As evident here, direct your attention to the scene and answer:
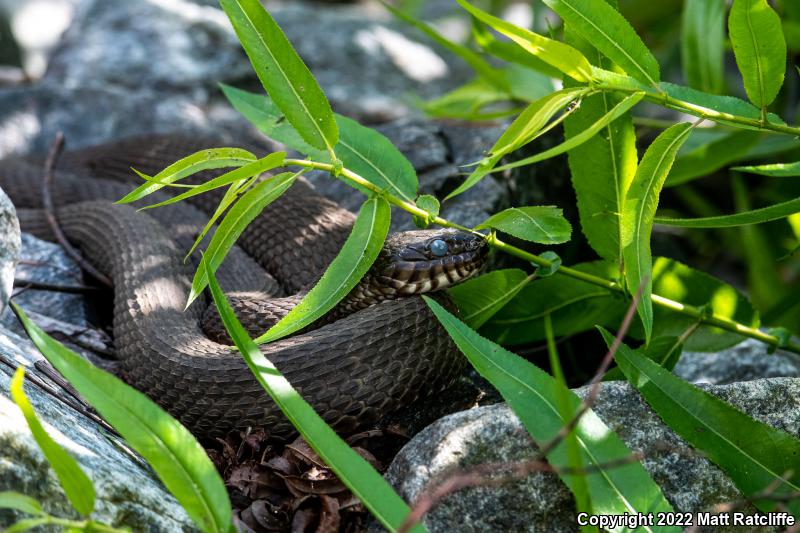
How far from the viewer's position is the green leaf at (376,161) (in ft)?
11.1

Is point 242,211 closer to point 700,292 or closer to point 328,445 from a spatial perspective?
point 328,445

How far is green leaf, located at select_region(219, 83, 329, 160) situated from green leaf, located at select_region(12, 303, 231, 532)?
4.41 feet

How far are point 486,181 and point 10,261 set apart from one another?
2.54 m

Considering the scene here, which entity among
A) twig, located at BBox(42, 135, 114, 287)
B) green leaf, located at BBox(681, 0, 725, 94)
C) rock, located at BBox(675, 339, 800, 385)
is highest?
green leaf, located at BBox(681, 0, 725, 94)

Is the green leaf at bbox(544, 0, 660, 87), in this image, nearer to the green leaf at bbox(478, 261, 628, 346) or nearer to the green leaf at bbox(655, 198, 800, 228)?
the green leaf at bbox(655, 198, 800, 228)

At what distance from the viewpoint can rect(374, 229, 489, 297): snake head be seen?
12.4 feet

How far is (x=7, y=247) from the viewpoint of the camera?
330cm

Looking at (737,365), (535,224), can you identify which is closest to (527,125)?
(535,224)

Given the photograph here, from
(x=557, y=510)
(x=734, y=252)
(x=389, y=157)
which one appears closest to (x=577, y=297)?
(x=389, y=157)

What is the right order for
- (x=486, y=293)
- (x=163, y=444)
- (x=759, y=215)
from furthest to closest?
(x=486, y=293), (x=759, y=215), (x=163, y=444)

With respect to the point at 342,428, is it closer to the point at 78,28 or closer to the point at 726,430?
the point at 726,430

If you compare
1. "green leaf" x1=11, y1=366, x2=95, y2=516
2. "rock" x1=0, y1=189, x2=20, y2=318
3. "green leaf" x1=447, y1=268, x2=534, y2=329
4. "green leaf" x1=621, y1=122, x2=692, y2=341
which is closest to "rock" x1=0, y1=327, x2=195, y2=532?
"green leaf" x1=11, y1=366, x2=95, y2=516

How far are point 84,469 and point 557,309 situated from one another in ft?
7.04

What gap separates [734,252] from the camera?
23.5 feet
